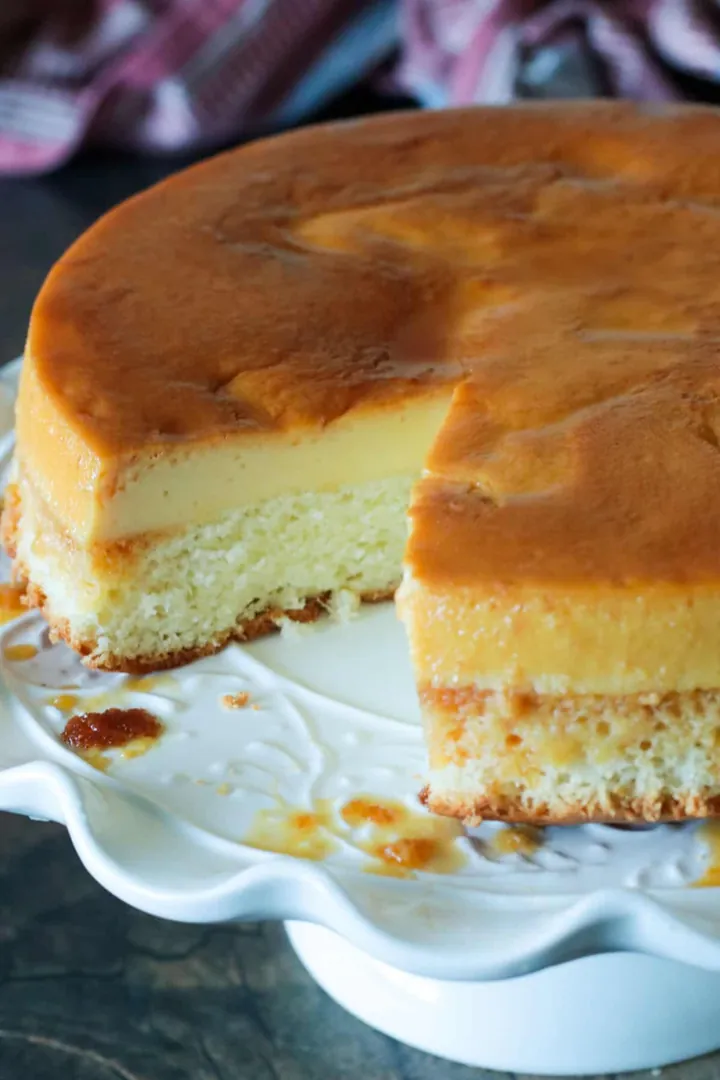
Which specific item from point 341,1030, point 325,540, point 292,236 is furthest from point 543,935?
point 292,236

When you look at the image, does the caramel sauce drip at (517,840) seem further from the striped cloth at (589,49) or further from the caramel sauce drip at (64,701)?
the striped cloth at (589,49)

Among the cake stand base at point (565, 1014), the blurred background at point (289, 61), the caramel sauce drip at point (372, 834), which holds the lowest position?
the cake stand base at point (565, 1014)

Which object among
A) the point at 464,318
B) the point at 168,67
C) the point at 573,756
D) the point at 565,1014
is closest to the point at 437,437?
the point at 464,318

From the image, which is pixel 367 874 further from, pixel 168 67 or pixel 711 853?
pixel 168 67

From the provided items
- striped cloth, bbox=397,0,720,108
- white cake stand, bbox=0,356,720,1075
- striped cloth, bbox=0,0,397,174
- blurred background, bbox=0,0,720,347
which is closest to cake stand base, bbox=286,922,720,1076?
white cake stand, bbox=0,356,720,1075

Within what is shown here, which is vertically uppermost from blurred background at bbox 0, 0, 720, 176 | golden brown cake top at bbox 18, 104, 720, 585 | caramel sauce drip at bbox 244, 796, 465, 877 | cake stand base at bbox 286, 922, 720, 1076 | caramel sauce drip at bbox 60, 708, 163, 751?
golden brown cake top at bbox 18, 104, 720, 585

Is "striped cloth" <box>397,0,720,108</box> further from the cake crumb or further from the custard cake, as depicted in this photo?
the cake crumb

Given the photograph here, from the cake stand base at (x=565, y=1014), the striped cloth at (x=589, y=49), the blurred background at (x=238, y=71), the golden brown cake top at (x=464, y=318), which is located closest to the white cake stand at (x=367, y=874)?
the cake stand base at (x=565, y=1014)
